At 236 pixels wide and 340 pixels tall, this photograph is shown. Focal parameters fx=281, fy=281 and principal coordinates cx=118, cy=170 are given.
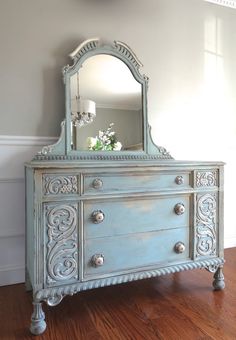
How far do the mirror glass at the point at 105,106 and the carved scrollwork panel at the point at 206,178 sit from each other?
569mm

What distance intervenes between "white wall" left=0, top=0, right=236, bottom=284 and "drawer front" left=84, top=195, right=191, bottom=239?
Answer: 75cm

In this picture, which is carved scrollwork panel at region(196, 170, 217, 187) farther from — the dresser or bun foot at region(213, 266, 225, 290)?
bun foot at region(213, 266, 225, 290)

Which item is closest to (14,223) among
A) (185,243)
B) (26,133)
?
(26,133)

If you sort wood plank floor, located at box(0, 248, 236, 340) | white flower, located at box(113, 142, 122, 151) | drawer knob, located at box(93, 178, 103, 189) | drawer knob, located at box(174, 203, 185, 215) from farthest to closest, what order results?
white flower, located at box(113, 142, 122, 151)
drawer knob, located at box(174, 203, 185, 215)
drawer knob, located at box(93, 178, 103, 189)
wood plank floor, located at box(0, 248, 236, 340)

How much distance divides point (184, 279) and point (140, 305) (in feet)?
1.73

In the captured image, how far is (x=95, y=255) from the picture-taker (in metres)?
1.62

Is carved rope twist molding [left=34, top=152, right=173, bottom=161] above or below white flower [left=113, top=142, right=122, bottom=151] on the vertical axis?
below

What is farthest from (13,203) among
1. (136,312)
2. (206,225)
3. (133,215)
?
(206,225)

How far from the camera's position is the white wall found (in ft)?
6.71

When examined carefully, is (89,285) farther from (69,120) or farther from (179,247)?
(69,120)

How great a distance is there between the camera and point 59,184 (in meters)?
1.54

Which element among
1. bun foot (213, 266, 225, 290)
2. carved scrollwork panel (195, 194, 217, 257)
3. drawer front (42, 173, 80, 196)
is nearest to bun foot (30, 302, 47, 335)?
drawer front (42, 173, 80, 196)

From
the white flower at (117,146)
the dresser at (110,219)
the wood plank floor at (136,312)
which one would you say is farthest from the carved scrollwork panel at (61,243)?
the white flower at (117,146)

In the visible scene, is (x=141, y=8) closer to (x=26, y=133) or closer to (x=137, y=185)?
(x=26, y=133)
